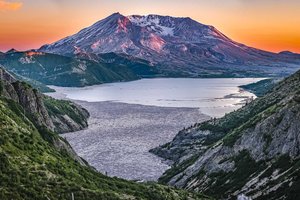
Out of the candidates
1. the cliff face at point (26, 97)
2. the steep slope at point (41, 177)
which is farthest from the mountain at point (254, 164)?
the cliff face at point (26, 97)

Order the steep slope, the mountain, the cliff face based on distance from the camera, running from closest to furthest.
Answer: the steep slope → the mountain → the cliff face

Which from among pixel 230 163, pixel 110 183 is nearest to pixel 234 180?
pixel 230 163

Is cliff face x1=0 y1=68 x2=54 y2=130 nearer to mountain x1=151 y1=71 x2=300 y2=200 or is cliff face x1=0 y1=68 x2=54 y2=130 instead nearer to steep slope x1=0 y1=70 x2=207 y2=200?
steep slope x1=0 y1=70 x2=207 y2=200

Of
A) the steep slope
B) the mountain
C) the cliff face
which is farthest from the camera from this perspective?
the cliff face

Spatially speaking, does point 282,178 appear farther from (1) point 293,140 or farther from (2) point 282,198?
(1) point 293,140

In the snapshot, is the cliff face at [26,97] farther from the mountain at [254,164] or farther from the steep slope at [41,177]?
the mountain at [254,164]

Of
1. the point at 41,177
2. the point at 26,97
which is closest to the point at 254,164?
the point at 41,177

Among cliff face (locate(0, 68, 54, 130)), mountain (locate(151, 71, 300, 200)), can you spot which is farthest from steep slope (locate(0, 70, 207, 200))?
mountain (locate(151, 71, 300, 200))

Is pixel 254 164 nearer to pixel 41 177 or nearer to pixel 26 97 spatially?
pixel 41 177
